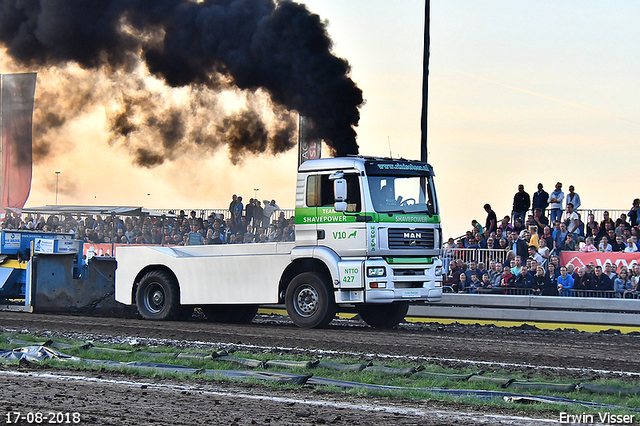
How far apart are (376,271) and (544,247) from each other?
6174 millimetres

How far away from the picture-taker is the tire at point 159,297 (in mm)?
16500

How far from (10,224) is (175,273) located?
50.9 feet

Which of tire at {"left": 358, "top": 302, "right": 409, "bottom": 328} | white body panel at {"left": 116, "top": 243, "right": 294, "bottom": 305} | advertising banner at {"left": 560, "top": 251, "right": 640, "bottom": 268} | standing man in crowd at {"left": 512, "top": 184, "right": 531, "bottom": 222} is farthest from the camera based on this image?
standing man in crowd at {"left": 512, "top": 184, "right": 531, "bottom": 222}

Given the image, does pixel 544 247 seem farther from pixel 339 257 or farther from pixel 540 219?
pixel 339 257

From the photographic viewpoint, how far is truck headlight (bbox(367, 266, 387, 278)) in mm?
14453

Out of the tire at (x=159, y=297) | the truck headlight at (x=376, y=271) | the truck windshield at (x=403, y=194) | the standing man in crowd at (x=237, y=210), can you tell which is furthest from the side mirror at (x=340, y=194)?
the standing man in crowd at (x=237, y=210)

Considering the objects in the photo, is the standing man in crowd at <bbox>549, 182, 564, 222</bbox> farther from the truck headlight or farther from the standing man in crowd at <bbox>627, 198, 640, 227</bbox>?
the truck headlight

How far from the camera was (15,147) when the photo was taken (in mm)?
29859

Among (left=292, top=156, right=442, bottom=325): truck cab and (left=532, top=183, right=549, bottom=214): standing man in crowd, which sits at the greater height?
(left=532, top=183, right=549, bottom=214): standing man in crowd

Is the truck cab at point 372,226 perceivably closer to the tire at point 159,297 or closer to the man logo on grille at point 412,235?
the man logo on grille at point 412,235

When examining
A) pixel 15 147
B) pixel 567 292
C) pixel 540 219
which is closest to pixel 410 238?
pixel 567 292

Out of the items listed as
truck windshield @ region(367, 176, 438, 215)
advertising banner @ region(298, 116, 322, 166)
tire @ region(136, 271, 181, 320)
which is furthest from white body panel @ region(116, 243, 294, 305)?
advertising banner @ region(298, 116, 322, 166)

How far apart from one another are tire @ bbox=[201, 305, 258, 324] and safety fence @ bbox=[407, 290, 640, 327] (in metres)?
3.39

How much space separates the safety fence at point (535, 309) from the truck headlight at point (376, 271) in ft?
10.8
